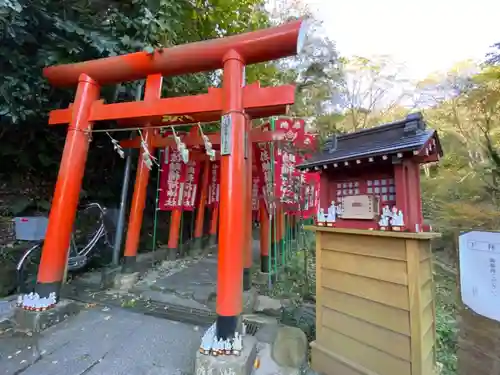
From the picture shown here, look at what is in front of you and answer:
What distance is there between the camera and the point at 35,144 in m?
6.26

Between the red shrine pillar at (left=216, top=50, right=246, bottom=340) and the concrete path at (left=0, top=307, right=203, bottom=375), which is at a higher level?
the red shrine pillar at (left=216, top=50, right=246, bottom=340)

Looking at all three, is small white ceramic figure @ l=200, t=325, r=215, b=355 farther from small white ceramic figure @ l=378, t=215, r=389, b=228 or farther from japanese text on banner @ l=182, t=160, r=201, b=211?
japanese text on banner @ l=182, t=160, r=201, b=211

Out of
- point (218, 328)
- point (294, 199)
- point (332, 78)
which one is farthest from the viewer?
point (332, 78)

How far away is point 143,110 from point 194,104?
907 millimetres

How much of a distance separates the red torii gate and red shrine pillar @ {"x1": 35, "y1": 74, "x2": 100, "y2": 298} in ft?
0.04

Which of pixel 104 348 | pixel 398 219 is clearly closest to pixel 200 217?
pixel 104 348

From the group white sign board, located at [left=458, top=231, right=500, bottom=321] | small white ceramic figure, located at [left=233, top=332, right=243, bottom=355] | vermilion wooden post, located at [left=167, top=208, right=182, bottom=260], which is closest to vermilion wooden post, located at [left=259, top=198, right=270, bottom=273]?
vermilion wooden post, located at [left=167, top=208, right=182, bottom=260]

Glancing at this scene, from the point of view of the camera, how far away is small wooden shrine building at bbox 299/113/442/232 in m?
2.75

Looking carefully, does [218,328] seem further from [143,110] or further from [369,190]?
[143,110]

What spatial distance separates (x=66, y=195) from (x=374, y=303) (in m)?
4.59

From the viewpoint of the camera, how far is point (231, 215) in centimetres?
325

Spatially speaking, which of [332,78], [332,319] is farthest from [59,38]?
[332,78]

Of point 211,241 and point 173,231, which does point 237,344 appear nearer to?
point 173,231

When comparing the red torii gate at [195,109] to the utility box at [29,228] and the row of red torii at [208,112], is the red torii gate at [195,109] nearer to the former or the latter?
the row of red torii at [208,112]
